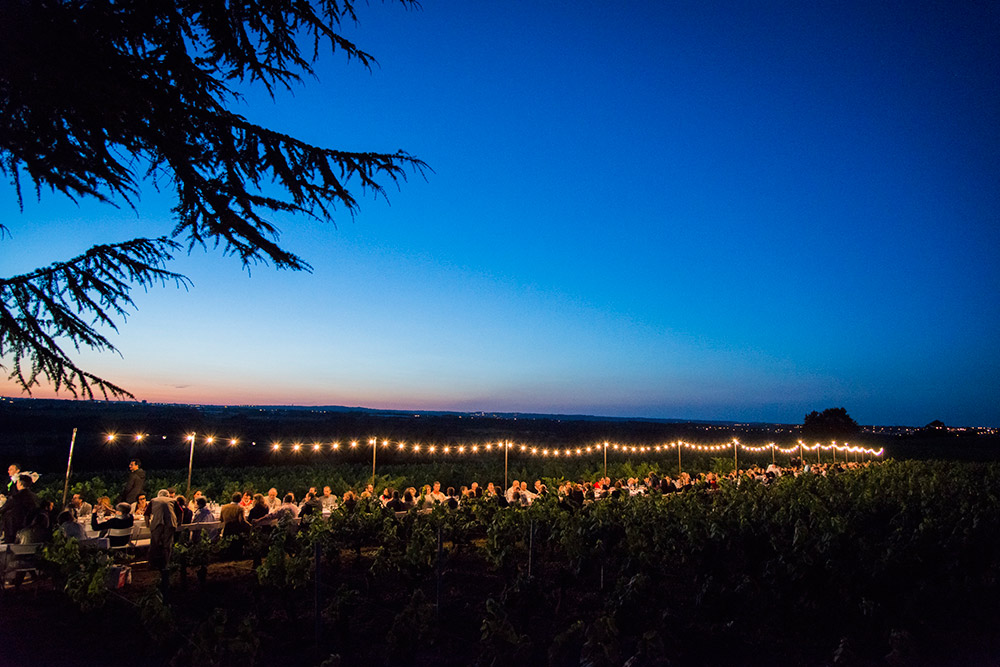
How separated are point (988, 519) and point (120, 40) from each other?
15820 millimetres

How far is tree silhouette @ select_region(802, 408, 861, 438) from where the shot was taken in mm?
81375

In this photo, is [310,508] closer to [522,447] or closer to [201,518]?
[201,518]

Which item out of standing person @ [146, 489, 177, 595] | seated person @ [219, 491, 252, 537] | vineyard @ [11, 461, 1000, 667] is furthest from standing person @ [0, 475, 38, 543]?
seated person @ [219, 491, 252, 537]

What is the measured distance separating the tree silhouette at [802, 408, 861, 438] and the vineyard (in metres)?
78.0

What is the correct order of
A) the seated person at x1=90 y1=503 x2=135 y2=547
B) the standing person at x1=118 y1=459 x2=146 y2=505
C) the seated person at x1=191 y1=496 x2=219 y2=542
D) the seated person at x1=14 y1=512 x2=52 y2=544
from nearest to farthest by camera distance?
the seated person at x1=14 y1=512 x2=52 y2=544, the seated person at x1=90 y1=503 x2=135 y2=547, the seated person at x1=191 y1=496 x2=219 y2=542, the standing person at x1=118 y1=459 x2=146 y2=505

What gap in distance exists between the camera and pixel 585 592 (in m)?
9.09

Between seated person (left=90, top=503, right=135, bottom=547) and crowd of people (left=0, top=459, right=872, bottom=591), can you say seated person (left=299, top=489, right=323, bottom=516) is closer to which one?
crowd of people (left=0, top=459, right=872, bottom=591)

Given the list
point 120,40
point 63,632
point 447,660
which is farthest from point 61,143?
point 63,632

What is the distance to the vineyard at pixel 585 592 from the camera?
21.0 feet

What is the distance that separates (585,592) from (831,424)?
284 ft

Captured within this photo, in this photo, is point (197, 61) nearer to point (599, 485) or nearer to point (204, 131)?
point (204, 131)

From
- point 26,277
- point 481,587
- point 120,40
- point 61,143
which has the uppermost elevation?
point 120,40

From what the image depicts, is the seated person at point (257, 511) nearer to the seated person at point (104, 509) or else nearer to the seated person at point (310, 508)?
the seated person at point (310, 508)

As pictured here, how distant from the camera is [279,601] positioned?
27.0ft
